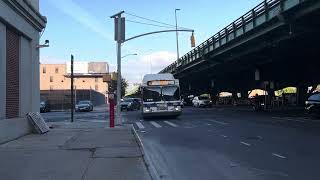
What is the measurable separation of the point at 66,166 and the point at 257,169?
4.39 metres

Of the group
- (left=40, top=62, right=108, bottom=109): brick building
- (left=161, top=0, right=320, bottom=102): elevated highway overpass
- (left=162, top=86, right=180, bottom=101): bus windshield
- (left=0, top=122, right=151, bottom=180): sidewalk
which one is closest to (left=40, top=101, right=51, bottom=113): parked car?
(left=161, top=0, right=320, bottom=102): elevated highway overpass

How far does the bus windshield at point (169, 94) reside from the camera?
130ft

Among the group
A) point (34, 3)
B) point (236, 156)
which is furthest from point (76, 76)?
point (236, 156)

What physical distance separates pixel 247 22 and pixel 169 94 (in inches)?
305

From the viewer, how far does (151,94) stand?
131 ft

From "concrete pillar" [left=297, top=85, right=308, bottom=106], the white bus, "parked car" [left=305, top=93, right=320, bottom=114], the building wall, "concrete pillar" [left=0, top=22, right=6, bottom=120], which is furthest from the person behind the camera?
"concrete pillar" [left=297, top=85, right=308, bottom=106]

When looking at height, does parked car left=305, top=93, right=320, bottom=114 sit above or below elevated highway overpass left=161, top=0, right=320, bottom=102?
below

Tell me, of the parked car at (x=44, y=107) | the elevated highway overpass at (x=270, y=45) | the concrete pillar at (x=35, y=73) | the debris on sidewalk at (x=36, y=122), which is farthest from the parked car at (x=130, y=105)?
the debris on sidewalk at (x=36, y=122)

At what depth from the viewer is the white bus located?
39688mm

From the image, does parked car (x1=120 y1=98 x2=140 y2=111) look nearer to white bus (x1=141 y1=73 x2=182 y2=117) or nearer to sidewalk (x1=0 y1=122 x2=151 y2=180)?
white bus (x1=141 y1=73 x2=182 y2=117)

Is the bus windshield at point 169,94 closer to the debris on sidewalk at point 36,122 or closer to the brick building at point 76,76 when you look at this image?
the debris on sidewalk at point 36,122

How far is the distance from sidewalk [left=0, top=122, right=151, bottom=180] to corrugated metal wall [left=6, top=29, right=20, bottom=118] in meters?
1.65

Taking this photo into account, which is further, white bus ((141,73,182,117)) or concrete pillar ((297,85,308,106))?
concrete pillar ((297,85,308,106))

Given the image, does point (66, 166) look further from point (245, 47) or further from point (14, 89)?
point (245, 47)
